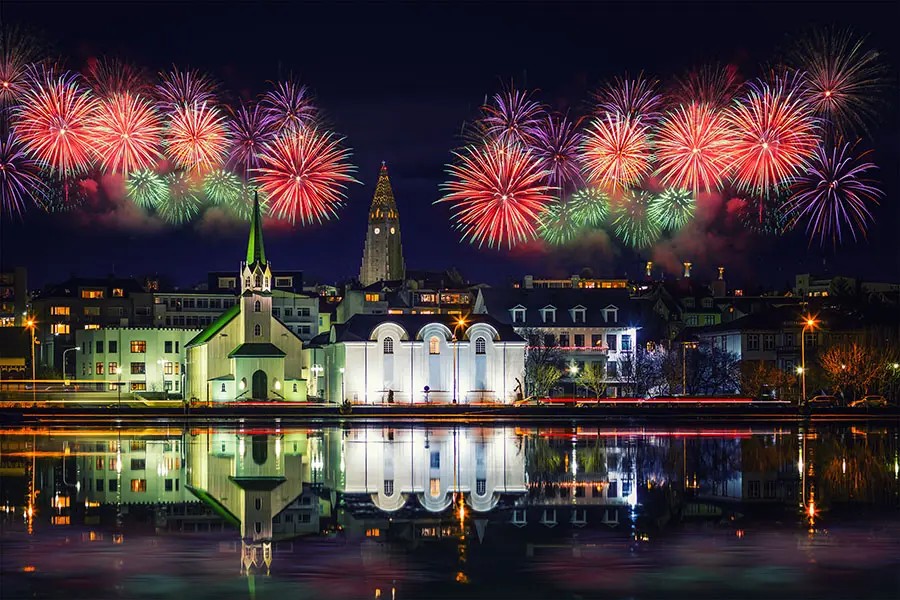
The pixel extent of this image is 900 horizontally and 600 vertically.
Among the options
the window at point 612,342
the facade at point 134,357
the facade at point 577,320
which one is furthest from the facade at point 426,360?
the facade at point 134,357

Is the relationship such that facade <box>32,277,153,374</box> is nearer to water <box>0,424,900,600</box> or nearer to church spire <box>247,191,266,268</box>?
church spire <box>247,191,266,268</box>

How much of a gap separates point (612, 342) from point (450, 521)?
311 feet

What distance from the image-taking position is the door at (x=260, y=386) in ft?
390

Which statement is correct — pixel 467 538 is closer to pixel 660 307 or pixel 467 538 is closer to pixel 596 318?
pixel 596 318

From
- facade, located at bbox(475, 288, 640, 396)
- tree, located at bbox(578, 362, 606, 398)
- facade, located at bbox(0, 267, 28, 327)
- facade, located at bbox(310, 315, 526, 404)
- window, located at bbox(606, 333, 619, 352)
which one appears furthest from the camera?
facade, located at bbox(0, 267, 28, 327)

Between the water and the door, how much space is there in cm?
5785

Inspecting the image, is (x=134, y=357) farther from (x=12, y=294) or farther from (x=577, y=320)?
(x=577, y=320)

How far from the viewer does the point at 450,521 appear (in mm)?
34750

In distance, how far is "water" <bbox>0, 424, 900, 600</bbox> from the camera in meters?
26.2

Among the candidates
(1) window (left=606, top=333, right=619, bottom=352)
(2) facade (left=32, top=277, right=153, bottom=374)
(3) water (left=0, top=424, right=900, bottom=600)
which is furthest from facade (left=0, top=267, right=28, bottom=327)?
(3) water (left=0, top=424, right=900, bottom=600)

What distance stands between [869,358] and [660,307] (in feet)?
152

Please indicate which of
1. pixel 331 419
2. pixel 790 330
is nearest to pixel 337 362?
pixel 331 419

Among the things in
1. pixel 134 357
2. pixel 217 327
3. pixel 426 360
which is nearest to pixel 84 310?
pixel 134 357

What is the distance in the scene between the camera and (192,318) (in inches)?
6329
